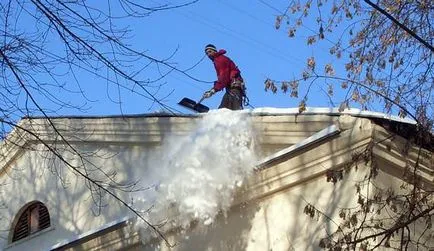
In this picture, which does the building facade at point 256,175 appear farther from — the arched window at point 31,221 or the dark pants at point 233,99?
the dark pants at point 233,99

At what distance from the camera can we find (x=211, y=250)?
9.82 meters

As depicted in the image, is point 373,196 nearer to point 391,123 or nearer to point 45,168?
point 391,123

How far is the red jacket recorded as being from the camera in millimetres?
11750

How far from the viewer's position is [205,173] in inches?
382

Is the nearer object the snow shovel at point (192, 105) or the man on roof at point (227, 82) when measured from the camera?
the man on roof at point (227, 82)

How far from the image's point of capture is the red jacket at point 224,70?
11750 mm

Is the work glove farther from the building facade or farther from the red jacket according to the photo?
the building facade

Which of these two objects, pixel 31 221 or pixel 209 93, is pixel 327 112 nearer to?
pixel 209 93

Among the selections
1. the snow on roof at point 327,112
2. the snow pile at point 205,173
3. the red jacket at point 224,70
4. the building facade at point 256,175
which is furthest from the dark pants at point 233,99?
the snow on roof at point 327,112

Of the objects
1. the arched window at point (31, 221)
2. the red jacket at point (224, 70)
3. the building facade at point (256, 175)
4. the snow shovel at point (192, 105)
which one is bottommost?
the building facade at point (256, 175)

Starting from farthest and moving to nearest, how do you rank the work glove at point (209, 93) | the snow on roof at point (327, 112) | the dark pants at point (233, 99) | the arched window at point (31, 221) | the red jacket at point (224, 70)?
the arched window at point (31, 221), the work glove at point (209, 93), the red jacket at point (224, 70), the dark pants at point (233, 99), the snow on roof at point (327, 112)

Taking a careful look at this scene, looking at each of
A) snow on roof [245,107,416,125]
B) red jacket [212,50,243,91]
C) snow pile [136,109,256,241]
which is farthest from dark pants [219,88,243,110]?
snow on roof [245,107,416,125]

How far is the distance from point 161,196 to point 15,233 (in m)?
4.22

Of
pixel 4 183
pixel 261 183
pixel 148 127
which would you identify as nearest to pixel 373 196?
pixel 261 183
